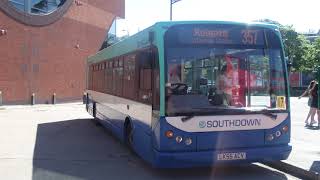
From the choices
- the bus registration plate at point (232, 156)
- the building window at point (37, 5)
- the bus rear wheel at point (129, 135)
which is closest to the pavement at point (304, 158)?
the bus registration plate at point (232, 156)

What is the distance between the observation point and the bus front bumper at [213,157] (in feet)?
27.9

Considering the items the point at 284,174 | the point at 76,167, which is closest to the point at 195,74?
the point at 284,174

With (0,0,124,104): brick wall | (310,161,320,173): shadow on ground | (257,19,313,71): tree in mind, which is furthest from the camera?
(257,19,313,71): tree

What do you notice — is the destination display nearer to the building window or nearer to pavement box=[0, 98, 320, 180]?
pavement box=[0, 98, 320, 180]

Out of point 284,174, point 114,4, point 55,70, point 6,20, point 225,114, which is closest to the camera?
point 225,114

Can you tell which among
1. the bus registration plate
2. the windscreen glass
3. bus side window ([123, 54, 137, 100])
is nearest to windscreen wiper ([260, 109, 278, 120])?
the windscreen glass

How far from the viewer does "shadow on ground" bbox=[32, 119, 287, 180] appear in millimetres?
9281

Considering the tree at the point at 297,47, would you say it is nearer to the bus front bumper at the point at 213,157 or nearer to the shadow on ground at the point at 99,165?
the shadow on ground at the point at 99,165

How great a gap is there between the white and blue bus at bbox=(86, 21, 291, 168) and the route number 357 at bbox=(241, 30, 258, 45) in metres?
0.02

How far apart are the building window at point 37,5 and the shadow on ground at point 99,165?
22.3 meters

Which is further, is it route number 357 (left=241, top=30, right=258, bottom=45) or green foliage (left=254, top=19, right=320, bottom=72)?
green foliage (left=254, top=19, right=320, bottom=72)

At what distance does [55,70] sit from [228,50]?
1282 inches

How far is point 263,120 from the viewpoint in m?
8.96

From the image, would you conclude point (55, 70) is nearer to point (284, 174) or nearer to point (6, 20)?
point (6, 20)
